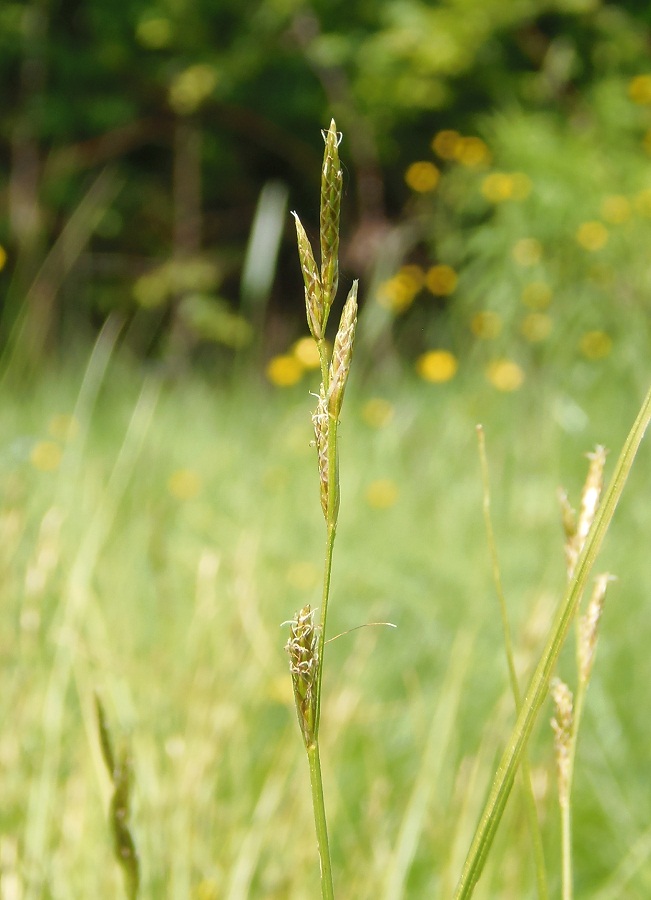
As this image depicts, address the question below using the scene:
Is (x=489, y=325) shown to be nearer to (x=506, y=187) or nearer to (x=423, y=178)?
(x=506, y=187)

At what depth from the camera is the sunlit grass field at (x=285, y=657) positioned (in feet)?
2.98

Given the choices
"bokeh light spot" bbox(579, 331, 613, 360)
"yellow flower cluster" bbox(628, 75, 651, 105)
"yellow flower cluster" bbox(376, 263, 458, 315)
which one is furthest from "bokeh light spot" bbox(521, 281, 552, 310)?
"yellow flower cluster" bbox(628, 75, 651, 105)

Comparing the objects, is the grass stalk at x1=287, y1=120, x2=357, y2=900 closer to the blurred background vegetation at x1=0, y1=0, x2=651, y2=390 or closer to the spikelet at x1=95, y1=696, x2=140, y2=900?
the spikelet at x1=95, y1=696, x2=140, y2=900

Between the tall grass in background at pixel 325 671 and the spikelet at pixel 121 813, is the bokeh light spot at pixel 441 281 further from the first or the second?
the spikelet at pixel 121 813

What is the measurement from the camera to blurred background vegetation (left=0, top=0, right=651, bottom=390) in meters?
4.07

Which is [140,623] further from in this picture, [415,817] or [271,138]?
[271,138]

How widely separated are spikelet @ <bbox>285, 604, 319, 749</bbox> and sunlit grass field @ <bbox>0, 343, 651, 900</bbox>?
17cm

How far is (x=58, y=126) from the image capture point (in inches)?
199

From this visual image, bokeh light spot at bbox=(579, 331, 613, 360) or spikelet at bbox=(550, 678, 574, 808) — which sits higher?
spikelet at bbox=(550, 678, 574, 808)

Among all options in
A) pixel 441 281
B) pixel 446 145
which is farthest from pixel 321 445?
pixel 446 145

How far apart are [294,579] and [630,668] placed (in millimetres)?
587

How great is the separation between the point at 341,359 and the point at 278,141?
5263mm

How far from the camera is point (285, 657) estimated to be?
5.25ft

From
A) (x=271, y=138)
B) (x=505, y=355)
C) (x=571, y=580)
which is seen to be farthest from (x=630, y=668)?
(x=271, y=138)
